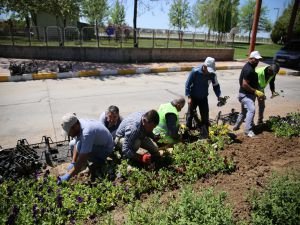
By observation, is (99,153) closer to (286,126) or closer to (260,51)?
(286,126)

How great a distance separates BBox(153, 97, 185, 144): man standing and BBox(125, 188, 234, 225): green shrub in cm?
217

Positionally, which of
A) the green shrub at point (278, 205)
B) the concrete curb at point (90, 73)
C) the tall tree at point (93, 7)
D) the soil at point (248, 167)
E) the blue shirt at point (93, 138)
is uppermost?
the tall tree at point (93, 7)

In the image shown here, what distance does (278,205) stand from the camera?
324 centimetres

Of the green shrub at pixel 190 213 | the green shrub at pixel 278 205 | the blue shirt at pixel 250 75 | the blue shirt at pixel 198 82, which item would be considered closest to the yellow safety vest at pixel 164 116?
the blue shirt at pixel 198 82

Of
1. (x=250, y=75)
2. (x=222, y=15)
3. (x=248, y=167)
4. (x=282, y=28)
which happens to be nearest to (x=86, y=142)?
(x=248, y=167)

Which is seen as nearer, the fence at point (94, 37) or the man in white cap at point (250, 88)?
the man in white cap at point (250, 88)

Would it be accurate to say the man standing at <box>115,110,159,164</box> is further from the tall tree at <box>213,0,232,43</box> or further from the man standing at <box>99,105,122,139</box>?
the tall tree at <box>213,0,232,43</box>

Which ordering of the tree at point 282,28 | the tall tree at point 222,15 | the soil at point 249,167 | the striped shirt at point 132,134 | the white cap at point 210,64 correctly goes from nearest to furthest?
1. the soil at point 249,167
2. the striped shirt at point 132,134
3. the white cap at point 210,64
4. the tall tree at point 222,15
5. the tree at point 282,28

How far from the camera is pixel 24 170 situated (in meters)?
4.77

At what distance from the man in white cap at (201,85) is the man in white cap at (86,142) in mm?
2396

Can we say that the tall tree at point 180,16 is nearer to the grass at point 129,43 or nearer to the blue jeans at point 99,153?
the grass at point 129,43

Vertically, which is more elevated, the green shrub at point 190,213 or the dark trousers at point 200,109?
the dark trousers at point 200,109

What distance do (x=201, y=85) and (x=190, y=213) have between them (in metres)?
3.54

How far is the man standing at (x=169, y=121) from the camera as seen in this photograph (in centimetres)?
540
